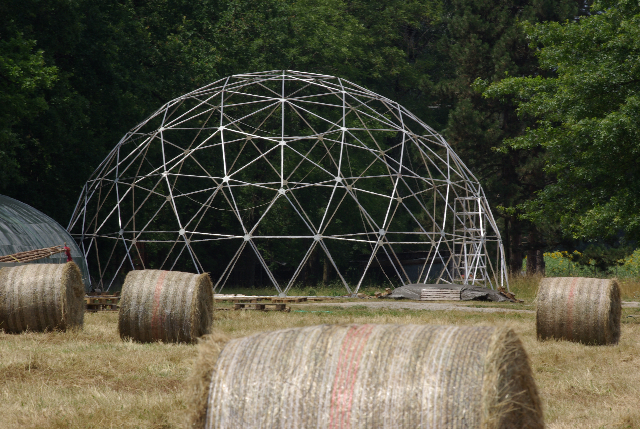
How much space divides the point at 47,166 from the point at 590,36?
1865 cm

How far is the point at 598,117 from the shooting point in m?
21.4

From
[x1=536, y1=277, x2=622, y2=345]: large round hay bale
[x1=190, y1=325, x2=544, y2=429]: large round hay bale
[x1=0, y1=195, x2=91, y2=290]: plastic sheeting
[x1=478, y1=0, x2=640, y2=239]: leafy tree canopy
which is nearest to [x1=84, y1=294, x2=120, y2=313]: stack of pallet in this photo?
[x1=0, y1=195, x2=91, y2=290]: plastic sheeting

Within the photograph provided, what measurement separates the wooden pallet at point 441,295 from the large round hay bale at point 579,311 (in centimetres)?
1187

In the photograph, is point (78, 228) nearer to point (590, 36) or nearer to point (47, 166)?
point (47, 166)

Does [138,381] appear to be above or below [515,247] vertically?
below

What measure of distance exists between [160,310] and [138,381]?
3134mm

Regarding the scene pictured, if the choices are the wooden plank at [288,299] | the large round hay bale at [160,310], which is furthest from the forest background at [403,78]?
the large round hay bale at [160,310]

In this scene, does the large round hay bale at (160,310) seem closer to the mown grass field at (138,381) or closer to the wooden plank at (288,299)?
the mown grass field at (138,381)

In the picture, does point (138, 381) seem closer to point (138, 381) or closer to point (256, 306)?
point (138, 381)

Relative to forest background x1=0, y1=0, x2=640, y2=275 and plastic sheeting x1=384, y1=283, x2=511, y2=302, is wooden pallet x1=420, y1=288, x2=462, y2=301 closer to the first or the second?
plastic sheeting x1=384, y1=283, x2=511, y2=302

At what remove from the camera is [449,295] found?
25.2 meters

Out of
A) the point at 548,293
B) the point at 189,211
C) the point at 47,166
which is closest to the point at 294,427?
the point at 548,293

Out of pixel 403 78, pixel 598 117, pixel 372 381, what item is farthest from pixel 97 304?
pixel 403 78

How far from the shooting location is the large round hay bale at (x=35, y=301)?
43.1ft
